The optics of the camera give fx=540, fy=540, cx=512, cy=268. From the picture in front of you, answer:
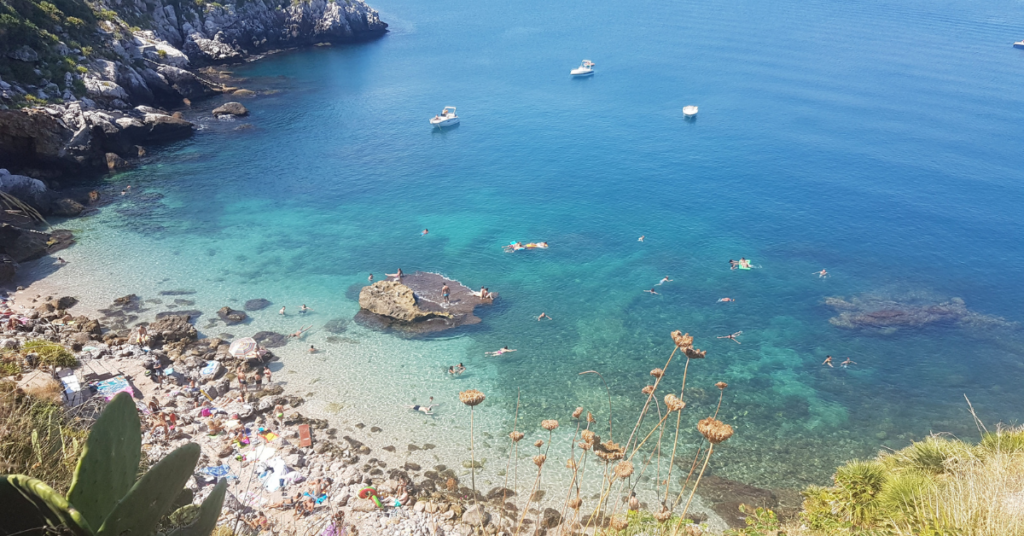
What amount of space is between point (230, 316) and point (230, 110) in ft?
120

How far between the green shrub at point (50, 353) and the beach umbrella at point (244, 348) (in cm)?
553

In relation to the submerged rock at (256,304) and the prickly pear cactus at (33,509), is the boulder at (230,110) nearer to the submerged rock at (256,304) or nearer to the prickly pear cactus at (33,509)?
the submerged rock at (256,304)

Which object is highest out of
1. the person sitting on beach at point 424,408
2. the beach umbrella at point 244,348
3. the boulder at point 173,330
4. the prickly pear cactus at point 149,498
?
the prickly pear cactus at point 149,498

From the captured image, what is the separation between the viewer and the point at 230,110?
55406 millimetres

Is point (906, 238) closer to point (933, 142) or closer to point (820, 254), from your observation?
point (820, 254)

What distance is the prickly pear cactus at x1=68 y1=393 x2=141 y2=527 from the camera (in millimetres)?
4945

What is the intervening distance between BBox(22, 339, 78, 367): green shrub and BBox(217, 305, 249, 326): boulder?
23.3 ft

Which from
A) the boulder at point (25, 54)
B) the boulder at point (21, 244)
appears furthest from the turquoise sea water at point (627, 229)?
the boulder at point (25, 54)

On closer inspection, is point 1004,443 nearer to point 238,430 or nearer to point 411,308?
point 411,308

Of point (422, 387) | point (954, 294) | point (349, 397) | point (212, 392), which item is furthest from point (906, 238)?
point (212, 392)

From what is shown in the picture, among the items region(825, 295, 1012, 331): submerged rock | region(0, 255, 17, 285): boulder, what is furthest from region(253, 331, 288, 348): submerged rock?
region(825, 295, 1012, 331): submerged rock

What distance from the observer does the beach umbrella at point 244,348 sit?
24219 millimetres

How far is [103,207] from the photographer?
3666 cm

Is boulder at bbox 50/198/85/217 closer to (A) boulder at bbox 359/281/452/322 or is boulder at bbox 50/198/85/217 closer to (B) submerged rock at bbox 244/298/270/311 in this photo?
(B) submerged rock at bbox 244/298/270/311
